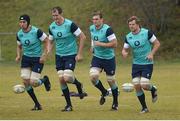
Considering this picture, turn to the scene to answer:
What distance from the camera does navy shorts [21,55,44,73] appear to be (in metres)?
15.9

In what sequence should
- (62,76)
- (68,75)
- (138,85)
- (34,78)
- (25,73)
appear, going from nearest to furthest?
(138,85) < (68,75) < (62,76) < (34,78) < (25,73)

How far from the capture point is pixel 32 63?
15953 millimetres

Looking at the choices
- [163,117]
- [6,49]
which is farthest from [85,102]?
[6,49]

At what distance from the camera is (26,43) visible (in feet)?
51.7

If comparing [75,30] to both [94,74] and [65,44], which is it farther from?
[94,74]

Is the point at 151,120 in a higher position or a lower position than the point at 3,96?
higher

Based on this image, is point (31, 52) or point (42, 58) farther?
point (31, 52)

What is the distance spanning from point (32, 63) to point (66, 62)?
3.22 feet

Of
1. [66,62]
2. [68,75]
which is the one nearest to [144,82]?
[68,75]

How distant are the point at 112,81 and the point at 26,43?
249 cm

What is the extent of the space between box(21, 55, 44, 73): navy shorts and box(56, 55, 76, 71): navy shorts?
0.50 meters

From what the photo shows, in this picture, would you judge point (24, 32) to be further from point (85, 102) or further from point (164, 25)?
point (164, 25)

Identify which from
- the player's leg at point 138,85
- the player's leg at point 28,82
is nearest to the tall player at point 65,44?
the player's leg at point 28,82

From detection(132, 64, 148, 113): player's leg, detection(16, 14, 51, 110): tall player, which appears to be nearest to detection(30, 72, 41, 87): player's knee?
detection(16, 14, 51, 110): tall player
